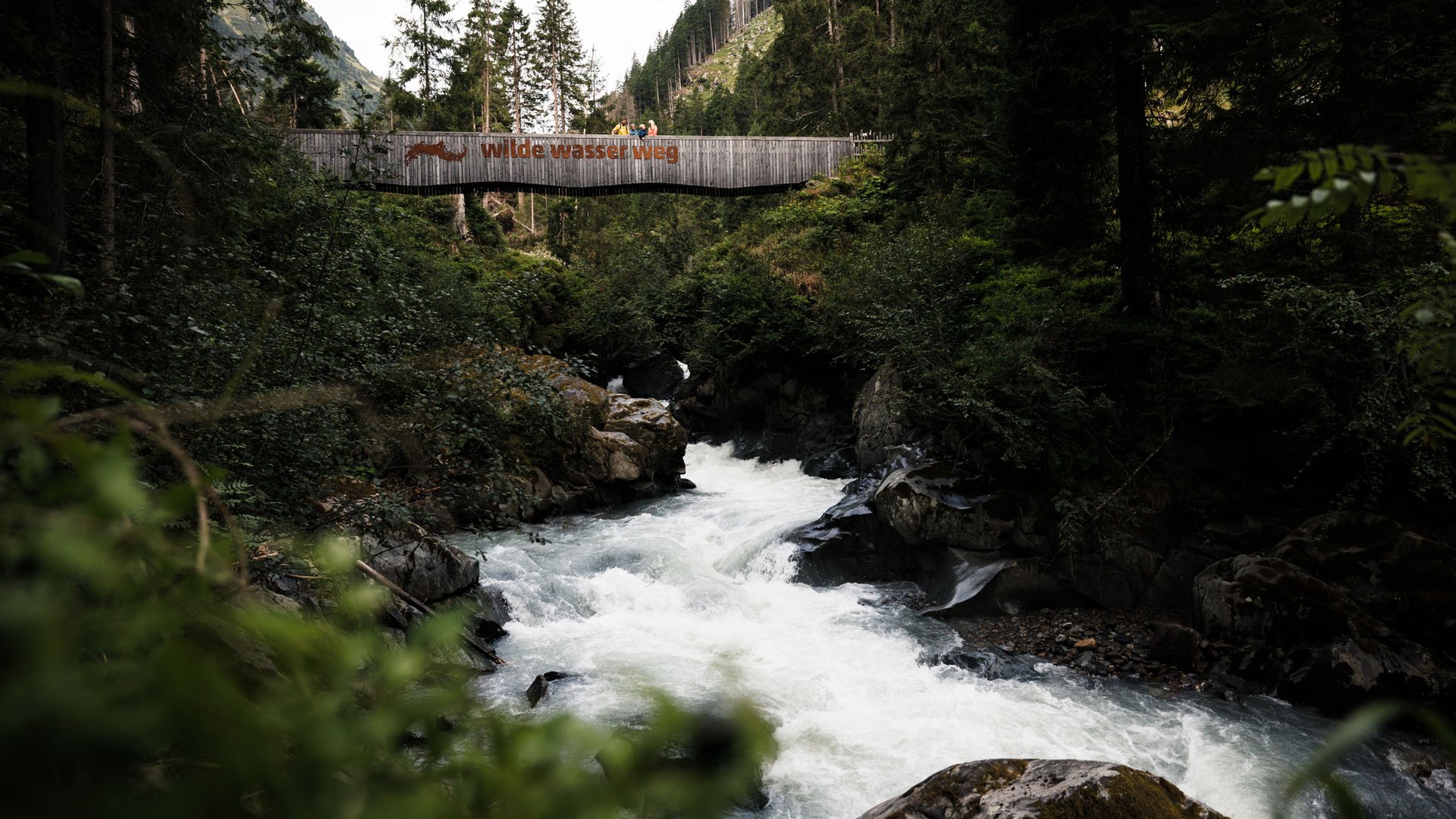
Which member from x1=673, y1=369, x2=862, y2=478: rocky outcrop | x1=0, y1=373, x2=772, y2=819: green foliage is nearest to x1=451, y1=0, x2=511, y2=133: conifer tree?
x1=673, y1=369, x2=862, y2=478: rocky outcrop

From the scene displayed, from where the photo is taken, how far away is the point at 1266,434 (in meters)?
9.32

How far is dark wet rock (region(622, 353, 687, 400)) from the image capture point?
971 inches

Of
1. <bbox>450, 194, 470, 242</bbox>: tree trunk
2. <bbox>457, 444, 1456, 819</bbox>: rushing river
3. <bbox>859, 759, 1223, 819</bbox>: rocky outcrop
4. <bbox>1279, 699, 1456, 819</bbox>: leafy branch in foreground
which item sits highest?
<bbox>450, 194, 470, 242</bbox>: tree trunk

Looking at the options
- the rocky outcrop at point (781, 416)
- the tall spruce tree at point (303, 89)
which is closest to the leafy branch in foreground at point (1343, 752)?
the rocky outcrop at point (781, 416)

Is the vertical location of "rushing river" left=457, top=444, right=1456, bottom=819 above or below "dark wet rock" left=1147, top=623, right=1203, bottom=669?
below

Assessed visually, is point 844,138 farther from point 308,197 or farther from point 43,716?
point 43,716

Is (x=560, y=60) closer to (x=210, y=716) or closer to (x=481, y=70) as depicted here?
(x=481, y=70)

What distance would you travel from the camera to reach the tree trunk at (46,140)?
6.36 metres

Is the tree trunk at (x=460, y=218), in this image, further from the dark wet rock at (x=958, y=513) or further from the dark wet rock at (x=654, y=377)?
the dark wet rock at (x=958, y=513)

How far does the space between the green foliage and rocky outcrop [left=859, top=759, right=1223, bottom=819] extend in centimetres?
384

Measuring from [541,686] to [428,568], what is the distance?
2.51 meters

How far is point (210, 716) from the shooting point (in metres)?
0.60

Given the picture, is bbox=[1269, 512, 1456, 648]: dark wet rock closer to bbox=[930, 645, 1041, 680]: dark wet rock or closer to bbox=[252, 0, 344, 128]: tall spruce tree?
bbox=[930, 645, 1041, 680]: dark wet rock

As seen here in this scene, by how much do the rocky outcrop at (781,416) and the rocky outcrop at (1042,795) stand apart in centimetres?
1250
